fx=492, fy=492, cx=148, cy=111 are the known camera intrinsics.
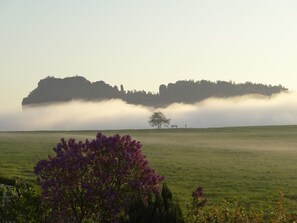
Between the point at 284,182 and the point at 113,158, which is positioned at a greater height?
the point at 113,158

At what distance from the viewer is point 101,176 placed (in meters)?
13.9

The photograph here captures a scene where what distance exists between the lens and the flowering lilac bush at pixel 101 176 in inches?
546

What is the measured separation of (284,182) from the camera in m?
35.1

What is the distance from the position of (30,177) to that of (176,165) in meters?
15.4

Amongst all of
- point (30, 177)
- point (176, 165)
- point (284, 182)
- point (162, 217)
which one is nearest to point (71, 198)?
point (162, 217)

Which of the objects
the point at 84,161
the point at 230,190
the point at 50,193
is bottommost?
the point at 230,190

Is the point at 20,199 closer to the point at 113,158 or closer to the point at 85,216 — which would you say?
the point at 85,216

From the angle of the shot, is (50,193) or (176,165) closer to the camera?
(50,193)

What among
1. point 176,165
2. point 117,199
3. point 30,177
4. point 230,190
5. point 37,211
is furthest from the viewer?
point 176,165

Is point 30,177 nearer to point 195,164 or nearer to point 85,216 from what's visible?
point 195,164

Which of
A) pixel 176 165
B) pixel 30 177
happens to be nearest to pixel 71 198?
pixel 30 177

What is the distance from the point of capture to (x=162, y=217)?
39.2 feet

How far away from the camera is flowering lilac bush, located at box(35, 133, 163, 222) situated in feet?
45.5

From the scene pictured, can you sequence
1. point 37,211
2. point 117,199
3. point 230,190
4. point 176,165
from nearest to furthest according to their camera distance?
1. point 117,199
2. point 37,211
3. point 230,190
4. point 176,165
